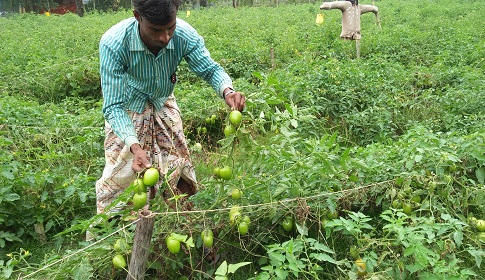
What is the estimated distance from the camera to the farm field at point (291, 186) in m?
2.46

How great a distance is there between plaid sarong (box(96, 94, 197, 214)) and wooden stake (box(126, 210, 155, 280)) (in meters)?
0.71

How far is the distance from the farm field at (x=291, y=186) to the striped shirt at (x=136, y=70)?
366 mm

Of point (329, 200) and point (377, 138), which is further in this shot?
point (377, 138)

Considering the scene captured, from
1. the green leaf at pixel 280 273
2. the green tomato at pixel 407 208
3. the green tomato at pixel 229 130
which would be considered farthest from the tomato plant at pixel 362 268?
the green tomato at pixel 229 130

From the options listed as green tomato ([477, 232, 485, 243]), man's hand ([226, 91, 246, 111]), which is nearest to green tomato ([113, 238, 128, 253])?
man's hand ([226, 91, 246, 111])

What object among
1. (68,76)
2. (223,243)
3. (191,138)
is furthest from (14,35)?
Result: (223,243)

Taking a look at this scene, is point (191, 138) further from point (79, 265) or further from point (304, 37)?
point (304, 37)

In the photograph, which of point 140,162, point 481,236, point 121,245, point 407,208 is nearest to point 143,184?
point 140,162

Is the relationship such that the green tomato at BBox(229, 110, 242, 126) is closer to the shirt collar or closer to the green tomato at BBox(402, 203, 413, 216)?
the shirt collar

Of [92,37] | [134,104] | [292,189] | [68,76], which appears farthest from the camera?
[92,37]

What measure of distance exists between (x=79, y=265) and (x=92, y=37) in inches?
369

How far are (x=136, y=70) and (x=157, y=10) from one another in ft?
1.86

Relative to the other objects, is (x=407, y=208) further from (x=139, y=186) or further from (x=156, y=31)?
(x=156, y=31)

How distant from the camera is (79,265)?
2.37 metres
